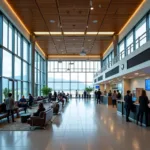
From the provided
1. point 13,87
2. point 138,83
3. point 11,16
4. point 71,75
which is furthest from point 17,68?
point 71,75

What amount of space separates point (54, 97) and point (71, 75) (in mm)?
9932

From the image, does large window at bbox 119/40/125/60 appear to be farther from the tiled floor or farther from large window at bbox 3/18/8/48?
the tiled floor

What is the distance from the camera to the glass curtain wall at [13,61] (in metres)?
14.1

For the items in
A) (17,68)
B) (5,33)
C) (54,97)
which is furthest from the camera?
(54,97)

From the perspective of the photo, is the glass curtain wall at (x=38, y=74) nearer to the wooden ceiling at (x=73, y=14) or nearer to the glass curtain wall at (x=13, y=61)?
the glass curtain wall at (x=13, y=61)

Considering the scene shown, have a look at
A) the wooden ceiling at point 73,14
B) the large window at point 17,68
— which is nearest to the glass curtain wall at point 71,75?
the wooden ceiling at point 73,14

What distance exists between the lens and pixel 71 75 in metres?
38.8

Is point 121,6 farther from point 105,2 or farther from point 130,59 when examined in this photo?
point 130,59

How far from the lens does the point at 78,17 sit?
52.9ft

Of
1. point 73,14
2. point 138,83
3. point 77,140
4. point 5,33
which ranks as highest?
point 73,14

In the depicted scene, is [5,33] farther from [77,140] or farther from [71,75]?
[71,75]

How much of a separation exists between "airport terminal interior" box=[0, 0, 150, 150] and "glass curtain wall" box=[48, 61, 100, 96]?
8989 millimetres

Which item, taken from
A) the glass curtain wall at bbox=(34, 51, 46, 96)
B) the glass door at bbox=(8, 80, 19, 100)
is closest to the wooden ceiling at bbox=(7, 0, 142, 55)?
the glass door at bbox=(8, 80, 19, 100)

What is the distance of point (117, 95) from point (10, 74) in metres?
9.69
